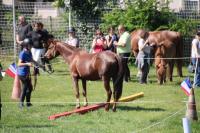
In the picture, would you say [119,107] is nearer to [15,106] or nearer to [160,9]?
[15,106]

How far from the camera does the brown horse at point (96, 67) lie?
16297mm

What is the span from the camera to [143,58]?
21797mm

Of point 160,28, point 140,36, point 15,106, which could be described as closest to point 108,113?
point 15,106

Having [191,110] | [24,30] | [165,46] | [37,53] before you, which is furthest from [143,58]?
[191,110]

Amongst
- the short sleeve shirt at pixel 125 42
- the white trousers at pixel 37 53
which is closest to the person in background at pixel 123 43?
the short sleeve shirt at pixel 125 42

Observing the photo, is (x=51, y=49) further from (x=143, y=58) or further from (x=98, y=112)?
(x=143, y=58)

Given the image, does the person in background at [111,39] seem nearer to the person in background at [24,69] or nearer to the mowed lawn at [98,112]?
the mowed lawn at [98,112]

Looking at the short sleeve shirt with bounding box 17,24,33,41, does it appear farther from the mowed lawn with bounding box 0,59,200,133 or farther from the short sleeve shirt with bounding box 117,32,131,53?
the short sleeve shirt with bounding box 117,32,131,53

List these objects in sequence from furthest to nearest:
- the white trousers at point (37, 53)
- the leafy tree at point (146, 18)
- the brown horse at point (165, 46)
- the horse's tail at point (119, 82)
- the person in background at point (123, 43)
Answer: the leafy tree at point (146, 18), the white trousers at point (37, 53), the brown horse at point (165, 46), the person in background at point (123, 43), the horse's tail at point (119, 82)

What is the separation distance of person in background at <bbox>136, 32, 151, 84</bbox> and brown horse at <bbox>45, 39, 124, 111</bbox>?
497cm

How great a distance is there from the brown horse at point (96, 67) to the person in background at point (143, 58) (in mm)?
4966

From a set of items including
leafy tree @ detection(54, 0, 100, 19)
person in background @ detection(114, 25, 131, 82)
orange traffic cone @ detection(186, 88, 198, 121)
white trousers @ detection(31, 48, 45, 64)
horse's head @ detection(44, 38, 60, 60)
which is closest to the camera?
orange traffic cone @ detection(186, 88, 198, 121)

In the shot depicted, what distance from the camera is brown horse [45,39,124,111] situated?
16.3 meters

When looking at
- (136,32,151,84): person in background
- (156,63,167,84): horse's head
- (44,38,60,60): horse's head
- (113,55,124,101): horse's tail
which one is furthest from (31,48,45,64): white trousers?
(113,55,124,101): horse's tail
